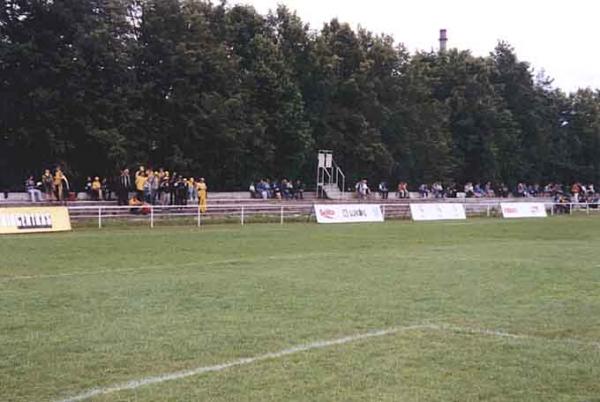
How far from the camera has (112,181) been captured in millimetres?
40938

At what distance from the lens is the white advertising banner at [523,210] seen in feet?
154

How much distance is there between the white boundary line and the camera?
6711 mm

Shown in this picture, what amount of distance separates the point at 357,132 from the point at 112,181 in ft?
82.8

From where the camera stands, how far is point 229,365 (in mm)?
7602

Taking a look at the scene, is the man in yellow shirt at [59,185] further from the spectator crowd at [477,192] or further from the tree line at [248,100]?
the spectator crowd at [477,192]

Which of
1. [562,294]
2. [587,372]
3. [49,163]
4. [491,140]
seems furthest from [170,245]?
[491,140]

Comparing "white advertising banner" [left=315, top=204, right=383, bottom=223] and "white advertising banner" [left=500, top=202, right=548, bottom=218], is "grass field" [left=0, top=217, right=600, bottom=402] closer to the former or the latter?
"white advertising banner" [left=315, top=204, right=383, bottom=223]

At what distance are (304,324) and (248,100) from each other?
44596 mm

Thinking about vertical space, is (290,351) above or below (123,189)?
below

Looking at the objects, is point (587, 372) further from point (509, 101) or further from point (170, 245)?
point (509, 101)

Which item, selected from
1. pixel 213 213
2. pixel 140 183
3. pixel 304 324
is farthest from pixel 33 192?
pixel 304 324

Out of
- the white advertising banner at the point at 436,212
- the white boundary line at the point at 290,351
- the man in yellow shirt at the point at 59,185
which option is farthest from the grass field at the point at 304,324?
the white advertising banner at the point at 436,212

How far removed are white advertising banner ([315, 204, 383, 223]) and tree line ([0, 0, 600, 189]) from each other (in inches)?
512

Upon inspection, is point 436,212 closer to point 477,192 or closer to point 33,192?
point 33,192
